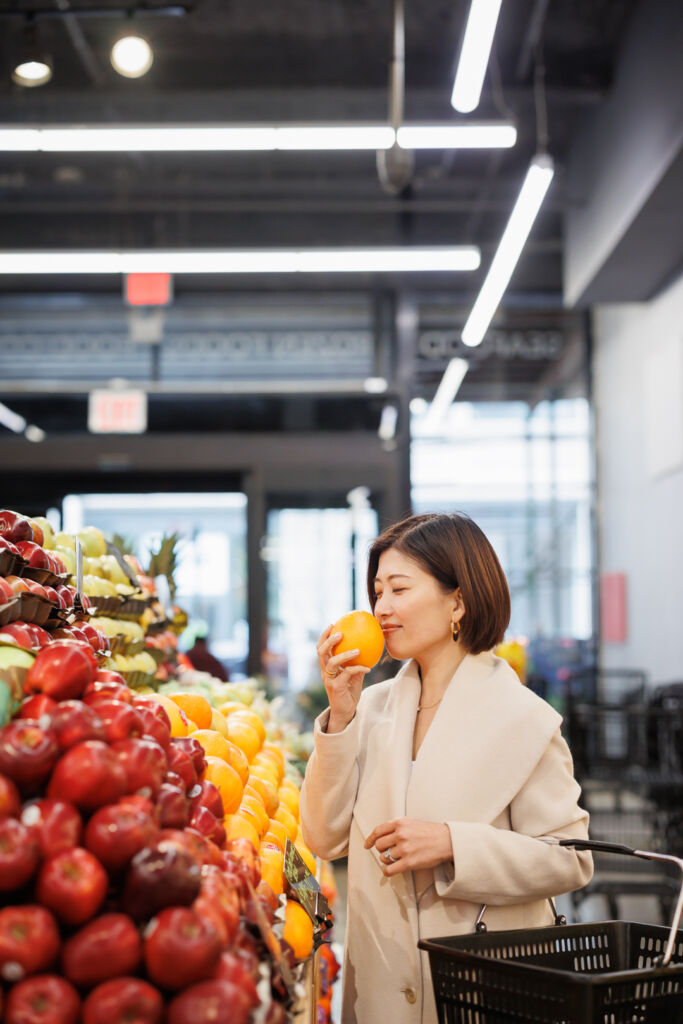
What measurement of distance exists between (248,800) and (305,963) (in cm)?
39

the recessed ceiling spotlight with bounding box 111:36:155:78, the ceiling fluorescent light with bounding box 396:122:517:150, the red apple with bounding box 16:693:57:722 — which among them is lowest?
the red apple with bounding box 16:693:57:722

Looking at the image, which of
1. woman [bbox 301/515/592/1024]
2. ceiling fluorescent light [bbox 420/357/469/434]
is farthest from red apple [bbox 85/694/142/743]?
ceiling fluorescent light [bbox 420/357/469/434]

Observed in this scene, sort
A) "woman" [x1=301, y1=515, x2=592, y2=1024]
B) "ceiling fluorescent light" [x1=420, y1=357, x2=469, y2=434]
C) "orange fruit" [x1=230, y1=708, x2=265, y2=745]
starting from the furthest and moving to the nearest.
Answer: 1. "ceiling fluorescent light" [x1=420, y1=357, x2=469, y2=434]
2. "orange fruit" [x1=230, y1=708, x2=265, y2=745]
3. "woman" [x1=301, y1=515, x2=592, y2=1024]

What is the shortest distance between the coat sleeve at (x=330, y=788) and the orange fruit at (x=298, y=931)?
0.22 metres

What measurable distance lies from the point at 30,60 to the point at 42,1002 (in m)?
4.56

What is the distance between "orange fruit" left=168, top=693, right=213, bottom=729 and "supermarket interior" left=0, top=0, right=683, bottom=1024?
0.28 meters

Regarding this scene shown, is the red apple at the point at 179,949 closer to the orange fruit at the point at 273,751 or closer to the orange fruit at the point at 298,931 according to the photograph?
the orange fruit at the point at 298,931

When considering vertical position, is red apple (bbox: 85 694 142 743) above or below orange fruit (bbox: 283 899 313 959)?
above

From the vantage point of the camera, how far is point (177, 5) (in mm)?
4582

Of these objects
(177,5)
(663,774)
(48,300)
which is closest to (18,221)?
(48,300)

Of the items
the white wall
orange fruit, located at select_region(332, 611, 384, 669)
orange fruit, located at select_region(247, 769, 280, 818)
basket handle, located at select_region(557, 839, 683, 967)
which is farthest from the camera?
the white wall

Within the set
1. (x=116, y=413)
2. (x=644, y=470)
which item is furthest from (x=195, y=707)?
(x=644, y=470)

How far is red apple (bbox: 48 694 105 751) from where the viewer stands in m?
1.16

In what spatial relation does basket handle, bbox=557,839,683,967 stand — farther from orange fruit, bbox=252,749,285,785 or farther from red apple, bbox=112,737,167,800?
orange fruit, bbox=252,749,285,785
